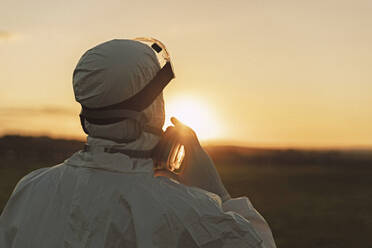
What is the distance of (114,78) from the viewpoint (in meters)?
2.15

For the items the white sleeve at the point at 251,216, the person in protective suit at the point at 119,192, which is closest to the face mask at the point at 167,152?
the person in protective suit at the point at 119,192

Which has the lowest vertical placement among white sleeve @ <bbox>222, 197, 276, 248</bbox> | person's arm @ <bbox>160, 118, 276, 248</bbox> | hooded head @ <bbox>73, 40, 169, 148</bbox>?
white sleeve @ <bbox>222, 197, 276, 248</bbox>

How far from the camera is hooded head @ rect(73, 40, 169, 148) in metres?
2.15

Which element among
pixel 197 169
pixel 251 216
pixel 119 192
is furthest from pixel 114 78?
pixel 251 216

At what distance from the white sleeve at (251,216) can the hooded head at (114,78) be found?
475mm

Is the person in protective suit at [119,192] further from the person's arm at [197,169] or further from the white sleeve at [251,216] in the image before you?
the person's arm at [197,169]

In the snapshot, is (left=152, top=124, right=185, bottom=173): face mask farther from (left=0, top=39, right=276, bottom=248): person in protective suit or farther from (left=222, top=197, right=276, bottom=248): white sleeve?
(left=222, top=197, right=276, bottom=248): white sleeve

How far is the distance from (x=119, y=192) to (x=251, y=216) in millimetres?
621

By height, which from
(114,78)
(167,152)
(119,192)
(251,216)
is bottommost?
(251,216)

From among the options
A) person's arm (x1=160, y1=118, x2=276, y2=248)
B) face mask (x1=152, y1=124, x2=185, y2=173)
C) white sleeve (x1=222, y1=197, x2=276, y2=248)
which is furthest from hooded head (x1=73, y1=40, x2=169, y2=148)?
white sleeve (x1=222, y1=197, x2=276, y2=248)

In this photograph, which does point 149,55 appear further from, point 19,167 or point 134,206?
point 19,167

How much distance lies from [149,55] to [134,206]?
0.64 m

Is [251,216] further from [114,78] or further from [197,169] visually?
[114,78]

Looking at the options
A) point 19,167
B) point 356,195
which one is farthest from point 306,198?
point 19,167
